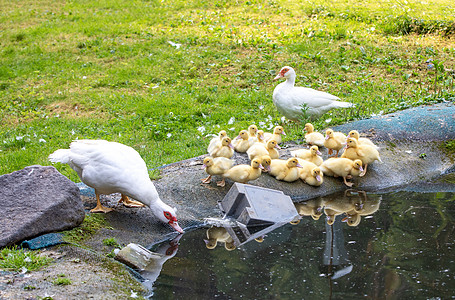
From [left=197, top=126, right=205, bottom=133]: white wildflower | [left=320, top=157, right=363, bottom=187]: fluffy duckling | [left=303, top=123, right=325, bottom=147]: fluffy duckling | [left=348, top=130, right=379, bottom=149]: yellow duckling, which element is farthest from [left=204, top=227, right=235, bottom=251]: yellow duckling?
[left=197, top=126, right=205, bottom=133]: white wildflower

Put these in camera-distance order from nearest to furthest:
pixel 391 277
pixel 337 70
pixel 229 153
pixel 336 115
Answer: pixel 391 277 < pixel 229 153 < pixel 336 115 < pixel 337 70

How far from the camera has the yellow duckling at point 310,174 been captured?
21.8 ft

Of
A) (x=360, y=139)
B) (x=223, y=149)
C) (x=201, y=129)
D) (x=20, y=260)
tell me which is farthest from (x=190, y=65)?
(x=20, y=260)

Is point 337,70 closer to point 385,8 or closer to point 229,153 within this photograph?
point 385,8

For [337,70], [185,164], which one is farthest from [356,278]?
[337,70]

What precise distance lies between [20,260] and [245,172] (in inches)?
118

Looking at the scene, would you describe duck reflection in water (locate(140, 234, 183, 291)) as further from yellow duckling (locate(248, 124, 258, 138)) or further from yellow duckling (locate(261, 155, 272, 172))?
yellow duckling (locate(248, 124, 258, 138))

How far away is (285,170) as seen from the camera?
267 inches

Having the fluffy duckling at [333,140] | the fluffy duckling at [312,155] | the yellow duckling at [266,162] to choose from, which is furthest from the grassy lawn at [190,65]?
the yellow duckling at [266,162]

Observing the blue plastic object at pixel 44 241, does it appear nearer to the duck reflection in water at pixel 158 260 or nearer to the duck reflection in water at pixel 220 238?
the duck reflection in water at pixel 158 260

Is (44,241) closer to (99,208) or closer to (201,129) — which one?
(99,208)

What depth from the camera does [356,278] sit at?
4621 mm

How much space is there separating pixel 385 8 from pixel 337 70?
4742 millimetres

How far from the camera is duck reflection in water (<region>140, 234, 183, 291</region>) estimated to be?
15.9ft
